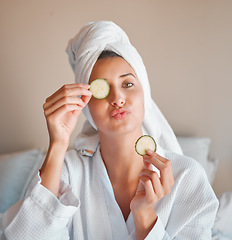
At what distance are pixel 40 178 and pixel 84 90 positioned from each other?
452 millimetres

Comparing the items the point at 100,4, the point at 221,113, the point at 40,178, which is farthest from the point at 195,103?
the point at 40,178

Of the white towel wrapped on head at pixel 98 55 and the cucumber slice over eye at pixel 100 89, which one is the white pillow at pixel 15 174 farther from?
the cucumber slice over eye at pixel 100 89

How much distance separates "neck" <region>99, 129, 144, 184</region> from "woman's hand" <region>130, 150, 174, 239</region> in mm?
243

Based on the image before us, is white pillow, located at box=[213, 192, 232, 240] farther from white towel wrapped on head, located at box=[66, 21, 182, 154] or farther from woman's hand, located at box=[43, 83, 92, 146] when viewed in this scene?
woman's hand, located at box=[43, 83, 92, 146]

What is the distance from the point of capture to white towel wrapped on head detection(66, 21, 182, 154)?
5.45ft

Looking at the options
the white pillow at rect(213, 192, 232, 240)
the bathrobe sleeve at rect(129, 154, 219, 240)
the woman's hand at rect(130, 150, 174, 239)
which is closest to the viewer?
the woman's hand at rect(130, 150, 174, 239)

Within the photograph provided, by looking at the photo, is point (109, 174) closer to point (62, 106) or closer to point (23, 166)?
point (62, 106)

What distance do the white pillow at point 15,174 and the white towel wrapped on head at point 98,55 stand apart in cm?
98

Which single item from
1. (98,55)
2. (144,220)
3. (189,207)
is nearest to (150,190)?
(144,220)

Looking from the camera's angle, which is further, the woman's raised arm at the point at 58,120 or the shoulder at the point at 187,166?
the shoulder at the point at 187,166

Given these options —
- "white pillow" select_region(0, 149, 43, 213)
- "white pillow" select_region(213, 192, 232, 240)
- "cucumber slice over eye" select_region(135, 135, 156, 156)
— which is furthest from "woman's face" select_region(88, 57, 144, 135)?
"white pillow" select_region(0, 149, 43, 213)

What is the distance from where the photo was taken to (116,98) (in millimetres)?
1530

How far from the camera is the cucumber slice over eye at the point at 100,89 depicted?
1.52 m

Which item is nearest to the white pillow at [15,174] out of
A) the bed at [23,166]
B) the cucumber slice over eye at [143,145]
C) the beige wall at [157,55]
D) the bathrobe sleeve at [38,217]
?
the bed at [23,166]
